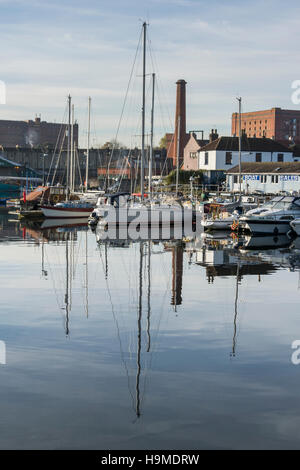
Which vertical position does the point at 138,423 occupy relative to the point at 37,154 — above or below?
below

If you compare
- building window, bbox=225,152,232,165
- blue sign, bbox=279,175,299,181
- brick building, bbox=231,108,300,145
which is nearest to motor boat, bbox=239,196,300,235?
blue sign, bbox=279,175,299,181

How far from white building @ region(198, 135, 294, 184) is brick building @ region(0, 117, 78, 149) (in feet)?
211

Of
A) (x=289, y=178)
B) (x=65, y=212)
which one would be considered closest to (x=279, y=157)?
(x=289, y=178)

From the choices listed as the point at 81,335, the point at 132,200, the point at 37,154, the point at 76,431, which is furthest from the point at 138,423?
the point at 37,154

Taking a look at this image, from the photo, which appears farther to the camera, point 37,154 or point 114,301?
point 37,154

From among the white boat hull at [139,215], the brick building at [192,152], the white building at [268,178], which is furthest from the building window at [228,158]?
the white boat hull at [139,215]

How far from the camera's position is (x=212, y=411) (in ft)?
34.4

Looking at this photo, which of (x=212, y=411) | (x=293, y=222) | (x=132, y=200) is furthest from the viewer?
(x=132, y=200)

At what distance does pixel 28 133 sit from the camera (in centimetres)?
15575

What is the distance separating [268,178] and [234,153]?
15.6 meters

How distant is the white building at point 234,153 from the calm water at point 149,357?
65.0 metres

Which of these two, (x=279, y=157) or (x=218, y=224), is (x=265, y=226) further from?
(x=279, y=157)

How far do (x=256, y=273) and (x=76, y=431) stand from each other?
17.5 metres
